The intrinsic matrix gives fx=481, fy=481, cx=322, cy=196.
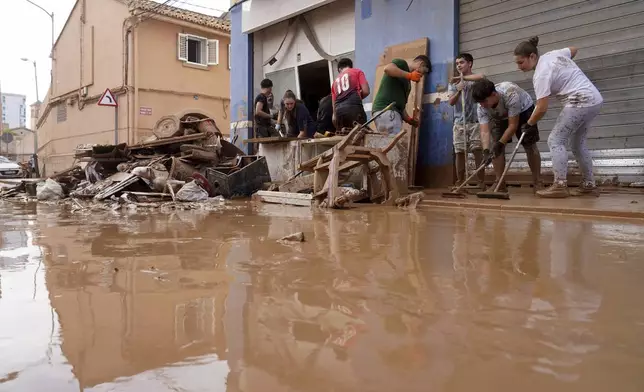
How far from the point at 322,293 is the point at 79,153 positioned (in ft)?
28.1

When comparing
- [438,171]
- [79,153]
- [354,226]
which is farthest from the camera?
[79,153]

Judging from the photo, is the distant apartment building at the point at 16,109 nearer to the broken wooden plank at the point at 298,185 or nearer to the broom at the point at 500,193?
the broken wooden plank at the point at 298,185

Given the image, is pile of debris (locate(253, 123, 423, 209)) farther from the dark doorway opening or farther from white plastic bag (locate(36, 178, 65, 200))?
the dark doorway opening

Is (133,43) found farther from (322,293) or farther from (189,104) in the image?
(322,293)

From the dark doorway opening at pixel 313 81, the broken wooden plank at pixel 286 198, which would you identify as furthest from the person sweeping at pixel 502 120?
the dark doorway opening at pixel 313 81

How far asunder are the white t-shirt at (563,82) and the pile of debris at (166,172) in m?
4.00

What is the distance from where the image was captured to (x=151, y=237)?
3.00 metres

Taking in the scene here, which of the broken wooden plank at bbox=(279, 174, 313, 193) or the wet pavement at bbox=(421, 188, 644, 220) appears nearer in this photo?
the wet pavement at bbox=(421, 188, 644, 220)

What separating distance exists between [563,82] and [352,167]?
2.19 meters

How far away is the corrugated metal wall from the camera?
5.31 meters

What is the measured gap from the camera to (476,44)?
676cm

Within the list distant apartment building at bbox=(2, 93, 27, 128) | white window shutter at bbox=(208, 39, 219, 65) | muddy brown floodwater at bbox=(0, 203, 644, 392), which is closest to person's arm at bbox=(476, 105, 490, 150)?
muddy brown floodwater at bbox=(0, 203, 644, 392)

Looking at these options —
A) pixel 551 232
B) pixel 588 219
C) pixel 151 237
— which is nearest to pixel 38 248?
pixel 151 237

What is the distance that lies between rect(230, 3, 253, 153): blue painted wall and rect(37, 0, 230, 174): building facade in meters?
6.59
